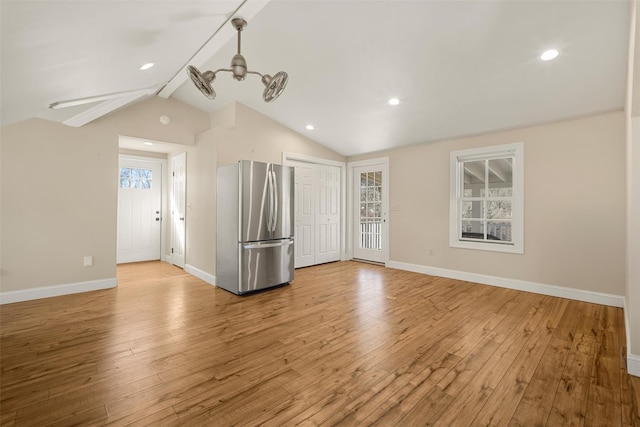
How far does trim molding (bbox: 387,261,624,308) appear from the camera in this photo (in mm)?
3381

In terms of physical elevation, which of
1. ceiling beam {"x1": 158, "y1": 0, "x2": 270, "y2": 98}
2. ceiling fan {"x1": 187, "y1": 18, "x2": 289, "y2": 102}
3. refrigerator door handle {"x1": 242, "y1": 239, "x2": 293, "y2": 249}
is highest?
ceiling beam {"x1": 158, "y1": 0, "x2": 270, "y2": 98}

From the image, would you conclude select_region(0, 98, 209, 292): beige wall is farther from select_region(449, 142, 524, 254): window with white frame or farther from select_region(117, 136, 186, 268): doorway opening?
select_region(449, 142, 524, 254): window with white frame

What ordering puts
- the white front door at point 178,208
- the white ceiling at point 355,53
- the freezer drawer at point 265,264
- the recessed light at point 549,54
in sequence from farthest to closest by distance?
the white front door at point 178,208 → the freezer drawer at point 265,264 → the recessed light at point 549,54 → the white ceiling at point 355,53

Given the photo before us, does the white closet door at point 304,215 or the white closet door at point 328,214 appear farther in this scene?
the white closet door at point 328,214

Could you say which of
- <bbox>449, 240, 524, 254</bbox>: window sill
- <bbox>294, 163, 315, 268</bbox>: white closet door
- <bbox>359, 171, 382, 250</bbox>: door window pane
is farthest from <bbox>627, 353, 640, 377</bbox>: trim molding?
<bbox>294, 163, 315, 268</bbox>: white closet door

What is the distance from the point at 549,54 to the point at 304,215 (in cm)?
405

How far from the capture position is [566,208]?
3.64 metres

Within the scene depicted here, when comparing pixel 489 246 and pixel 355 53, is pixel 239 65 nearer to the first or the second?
pixel 355 53

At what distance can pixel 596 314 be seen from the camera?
10.1 feet

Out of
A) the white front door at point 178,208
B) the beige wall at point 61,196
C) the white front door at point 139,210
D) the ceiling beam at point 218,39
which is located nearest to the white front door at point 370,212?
the white front door at point 178,208

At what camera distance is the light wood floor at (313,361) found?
160 cm

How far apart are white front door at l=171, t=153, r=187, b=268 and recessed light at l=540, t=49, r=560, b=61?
5304 millimetres

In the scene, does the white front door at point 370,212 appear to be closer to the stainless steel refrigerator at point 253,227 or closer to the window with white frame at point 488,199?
the window with white frame at point 488,199

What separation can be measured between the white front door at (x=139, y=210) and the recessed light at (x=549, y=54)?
655cm
